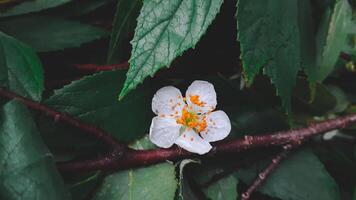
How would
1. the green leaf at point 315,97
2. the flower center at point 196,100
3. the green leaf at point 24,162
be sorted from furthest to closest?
the green leaf at point 315,97 < the flower center at point 196,100 < the green leaf at point 24,162

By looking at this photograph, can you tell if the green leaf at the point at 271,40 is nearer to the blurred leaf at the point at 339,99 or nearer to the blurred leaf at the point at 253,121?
the blurred leaf at the point at 253,121

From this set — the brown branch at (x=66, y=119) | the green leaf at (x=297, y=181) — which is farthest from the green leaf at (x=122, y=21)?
the green leaf at (x=297, y=181)

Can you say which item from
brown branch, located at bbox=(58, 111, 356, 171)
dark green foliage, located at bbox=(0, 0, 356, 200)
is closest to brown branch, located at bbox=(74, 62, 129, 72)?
dark green foliage, located at bbox=(0, 0, 356, 200)

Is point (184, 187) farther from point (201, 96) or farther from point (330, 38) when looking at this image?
point (330, 38)

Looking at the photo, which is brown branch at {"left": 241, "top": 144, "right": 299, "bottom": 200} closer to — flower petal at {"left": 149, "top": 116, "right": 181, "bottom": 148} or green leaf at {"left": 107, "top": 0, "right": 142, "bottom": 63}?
flower petal at {"left": 149, "top": 116, "right": 181, "bottom": 148}

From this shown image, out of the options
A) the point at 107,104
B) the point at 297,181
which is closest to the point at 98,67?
the point at 107,104

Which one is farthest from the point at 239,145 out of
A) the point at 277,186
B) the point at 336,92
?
the point at 336,92

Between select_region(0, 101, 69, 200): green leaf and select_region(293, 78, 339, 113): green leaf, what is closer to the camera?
select_region(0, 101, 69, 200): green leaf
